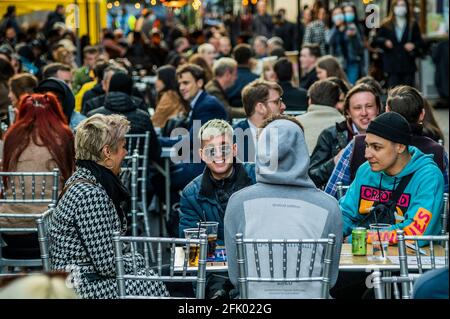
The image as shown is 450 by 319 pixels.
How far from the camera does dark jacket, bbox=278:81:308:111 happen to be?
38.0ft

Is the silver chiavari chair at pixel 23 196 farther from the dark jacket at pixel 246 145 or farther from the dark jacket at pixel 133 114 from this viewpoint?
the dark jacket at pixel 133 114

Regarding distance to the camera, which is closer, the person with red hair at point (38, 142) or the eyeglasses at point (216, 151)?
the eyeglasses at point (216, 151)

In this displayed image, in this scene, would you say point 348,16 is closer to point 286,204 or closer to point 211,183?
point 211,183

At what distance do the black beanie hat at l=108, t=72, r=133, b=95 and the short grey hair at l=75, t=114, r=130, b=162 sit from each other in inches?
162

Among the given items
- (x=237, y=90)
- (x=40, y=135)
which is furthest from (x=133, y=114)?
(x=237, y=90)

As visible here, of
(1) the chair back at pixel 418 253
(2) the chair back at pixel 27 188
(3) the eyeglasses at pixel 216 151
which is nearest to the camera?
(1) the chair back at pixel 418 253

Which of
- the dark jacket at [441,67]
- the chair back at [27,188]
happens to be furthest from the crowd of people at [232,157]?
the dark jacket at [441,67]

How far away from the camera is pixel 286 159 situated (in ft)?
16.5

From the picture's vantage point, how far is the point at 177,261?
5.80 meters

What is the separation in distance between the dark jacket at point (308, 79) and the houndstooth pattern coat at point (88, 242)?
7.79 metres

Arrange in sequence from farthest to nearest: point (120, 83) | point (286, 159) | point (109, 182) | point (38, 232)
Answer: point (120, 83) → point (109, 182) → point (38, 232) → point (286, 159)

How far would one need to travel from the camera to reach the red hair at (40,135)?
7.80 metres

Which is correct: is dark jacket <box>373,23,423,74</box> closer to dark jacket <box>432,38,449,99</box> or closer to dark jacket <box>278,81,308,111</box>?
dark jacket <box>432,38,449,99</box>

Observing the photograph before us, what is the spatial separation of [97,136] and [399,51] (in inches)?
500
